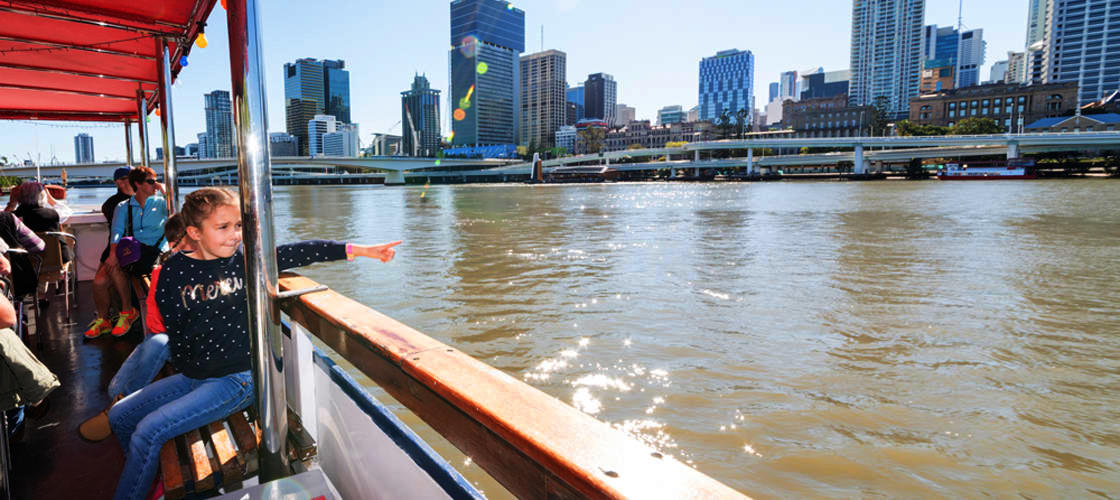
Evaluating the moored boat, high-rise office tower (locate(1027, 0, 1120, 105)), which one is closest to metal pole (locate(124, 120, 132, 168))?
Result: the moored boat

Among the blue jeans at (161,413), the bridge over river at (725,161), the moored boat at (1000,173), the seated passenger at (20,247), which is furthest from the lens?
the moored boat at (1000,173)

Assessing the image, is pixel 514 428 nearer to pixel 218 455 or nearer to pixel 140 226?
pixel 218 455

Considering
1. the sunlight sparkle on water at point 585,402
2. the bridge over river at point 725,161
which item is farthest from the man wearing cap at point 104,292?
the bridge over river at point 725,161

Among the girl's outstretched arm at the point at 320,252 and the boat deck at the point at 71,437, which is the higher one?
the girl's outstretched arm at the point at 320,252

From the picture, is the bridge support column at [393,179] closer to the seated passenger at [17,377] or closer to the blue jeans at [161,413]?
the blue jeans at [161,413]

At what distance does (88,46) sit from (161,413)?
378 cm

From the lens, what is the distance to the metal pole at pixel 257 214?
74.7 inches

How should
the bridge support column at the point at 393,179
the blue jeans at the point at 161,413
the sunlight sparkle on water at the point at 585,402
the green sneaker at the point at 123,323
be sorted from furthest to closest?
the bridge support column at the point at 393,179 < the sunlight sparkle on water at the point at 585,402 < the green sneaker at the point at 123,323 < the blue jeans at the point at 161,413

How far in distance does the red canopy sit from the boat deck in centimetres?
238

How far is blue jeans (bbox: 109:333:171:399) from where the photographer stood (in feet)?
9.41

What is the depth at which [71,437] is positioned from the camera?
3.13m

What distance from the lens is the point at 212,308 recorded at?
2572mm

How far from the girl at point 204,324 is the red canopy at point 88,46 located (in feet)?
6.74

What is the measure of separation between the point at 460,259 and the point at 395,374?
1430 centimetres
